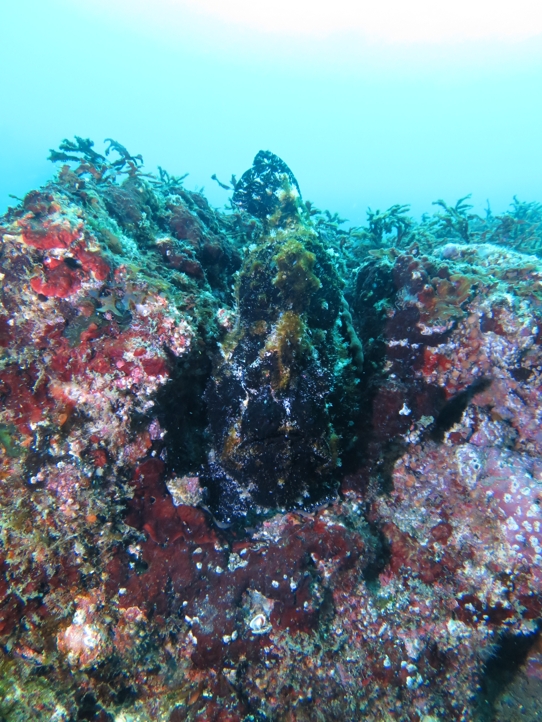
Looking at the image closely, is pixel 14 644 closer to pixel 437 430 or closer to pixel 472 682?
pixel 472 682

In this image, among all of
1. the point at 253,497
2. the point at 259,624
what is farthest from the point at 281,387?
the point at 259,624

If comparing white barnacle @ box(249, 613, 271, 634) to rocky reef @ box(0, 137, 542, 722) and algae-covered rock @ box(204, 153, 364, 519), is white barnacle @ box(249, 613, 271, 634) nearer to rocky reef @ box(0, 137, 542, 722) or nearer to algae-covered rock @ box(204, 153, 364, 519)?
rocky reef @ box(0, 137, 542, 722)

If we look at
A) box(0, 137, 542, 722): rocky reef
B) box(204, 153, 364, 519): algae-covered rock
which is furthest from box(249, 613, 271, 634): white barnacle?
box(204, 153, 364, 519): algae-covered rock

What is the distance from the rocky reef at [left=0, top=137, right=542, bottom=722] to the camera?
8.74 feet

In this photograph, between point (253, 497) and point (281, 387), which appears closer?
point (281, 387)

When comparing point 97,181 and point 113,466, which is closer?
point 113,466

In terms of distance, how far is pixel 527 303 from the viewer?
3.31 meters

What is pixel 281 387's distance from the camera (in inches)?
113

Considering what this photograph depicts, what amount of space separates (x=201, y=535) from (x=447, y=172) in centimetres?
15552

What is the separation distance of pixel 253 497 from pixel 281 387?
3.43 feet

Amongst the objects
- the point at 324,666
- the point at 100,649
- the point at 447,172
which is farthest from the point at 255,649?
the point at 447,172

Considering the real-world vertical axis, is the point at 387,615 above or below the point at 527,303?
below

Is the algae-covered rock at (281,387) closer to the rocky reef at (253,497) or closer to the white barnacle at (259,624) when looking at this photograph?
the rocky reef at (253,497)

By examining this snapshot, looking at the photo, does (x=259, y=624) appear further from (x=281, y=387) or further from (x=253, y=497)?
(x=281, y=387)
